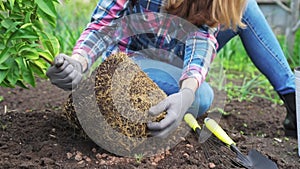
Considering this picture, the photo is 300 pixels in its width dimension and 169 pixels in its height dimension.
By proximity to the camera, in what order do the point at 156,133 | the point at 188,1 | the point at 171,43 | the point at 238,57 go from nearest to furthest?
the point at 156,133, the point at 188,1, the point at 171,43, the point at 238,57

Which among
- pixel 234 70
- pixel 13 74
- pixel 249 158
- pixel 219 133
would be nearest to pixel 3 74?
pixel 13 74

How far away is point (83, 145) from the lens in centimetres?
175

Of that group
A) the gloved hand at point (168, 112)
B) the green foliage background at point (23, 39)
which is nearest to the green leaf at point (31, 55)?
the green foliage background at point (23, 39)

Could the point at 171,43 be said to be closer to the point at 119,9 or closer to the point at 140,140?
the point at 119,9

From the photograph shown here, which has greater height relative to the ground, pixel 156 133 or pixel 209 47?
pixel 209 47

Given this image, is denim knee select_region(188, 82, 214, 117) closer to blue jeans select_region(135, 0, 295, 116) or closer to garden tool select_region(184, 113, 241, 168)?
blue jeans select_region(135, 0, 295, 116)

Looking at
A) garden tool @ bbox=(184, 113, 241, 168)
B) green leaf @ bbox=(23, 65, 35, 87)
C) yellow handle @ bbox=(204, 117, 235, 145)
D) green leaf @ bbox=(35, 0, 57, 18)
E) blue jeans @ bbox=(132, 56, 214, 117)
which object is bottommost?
garden tool @ bbox=(184, 113, 241, 168)

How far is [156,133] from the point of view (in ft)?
5.09

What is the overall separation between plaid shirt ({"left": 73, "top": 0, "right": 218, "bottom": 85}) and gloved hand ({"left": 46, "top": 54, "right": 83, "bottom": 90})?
20 cm

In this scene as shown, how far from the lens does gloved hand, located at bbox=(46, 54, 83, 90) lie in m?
1.54

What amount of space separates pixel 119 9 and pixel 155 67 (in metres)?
0.31

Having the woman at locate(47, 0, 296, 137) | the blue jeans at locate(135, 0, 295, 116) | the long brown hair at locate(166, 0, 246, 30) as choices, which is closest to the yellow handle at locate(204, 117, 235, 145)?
the woman at locate(47, 0, 296, 137)

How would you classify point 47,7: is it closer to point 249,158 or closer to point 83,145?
point 83,145

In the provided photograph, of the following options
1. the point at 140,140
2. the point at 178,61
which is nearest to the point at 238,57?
the point at 178,61
